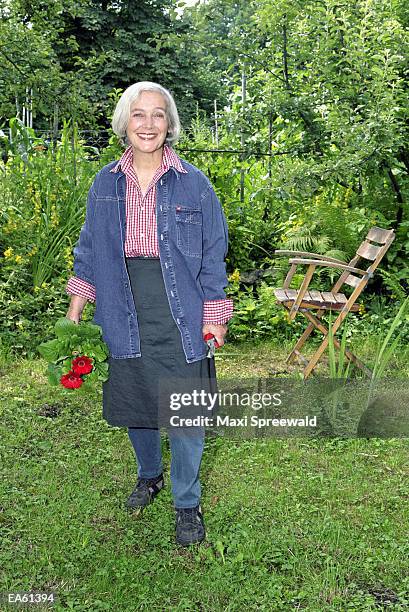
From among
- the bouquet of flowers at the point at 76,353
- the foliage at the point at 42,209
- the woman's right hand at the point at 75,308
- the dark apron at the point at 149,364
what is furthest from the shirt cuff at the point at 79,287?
the foliage at the point at 42,209

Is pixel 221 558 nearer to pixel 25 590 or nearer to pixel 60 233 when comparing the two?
pixel 25 590

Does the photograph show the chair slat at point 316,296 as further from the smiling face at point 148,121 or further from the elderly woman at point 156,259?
the smiling face at point 148,121

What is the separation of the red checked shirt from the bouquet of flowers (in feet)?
1.12

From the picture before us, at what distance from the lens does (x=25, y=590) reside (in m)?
2.76

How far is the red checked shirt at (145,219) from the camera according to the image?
2865 mm

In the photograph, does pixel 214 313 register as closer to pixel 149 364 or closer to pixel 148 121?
pixel 149 364

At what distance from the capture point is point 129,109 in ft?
9.36

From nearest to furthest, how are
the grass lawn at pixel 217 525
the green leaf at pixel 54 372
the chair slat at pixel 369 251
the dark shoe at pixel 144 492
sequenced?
1. the grass lawn at pixel 217 525
2. the green leaf at pixel 54 372
3. the dark shoe at pixel 144 492
4. the chair slat at pixel 369 251

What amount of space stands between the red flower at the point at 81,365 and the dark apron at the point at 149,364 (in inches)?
6.1

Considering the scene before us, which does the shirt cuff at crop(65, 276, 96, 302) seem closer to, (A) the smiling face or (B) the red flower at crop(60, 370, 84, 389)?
(B) the red flower at crop(60, 370, 84, 389)

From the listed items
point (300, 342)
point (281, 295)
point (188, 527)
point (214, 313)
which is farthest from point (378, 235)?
point (188, 527)

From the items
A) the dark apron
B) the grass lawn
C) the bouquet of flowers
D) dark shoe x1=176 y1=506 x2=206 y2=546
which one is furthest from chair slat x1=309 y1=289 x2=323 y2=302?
the bouquet of flowers

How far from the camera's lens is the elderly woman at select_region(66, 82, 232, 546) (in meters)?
2.85

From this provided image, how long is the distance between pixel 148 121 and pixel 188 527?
1.60 meters
